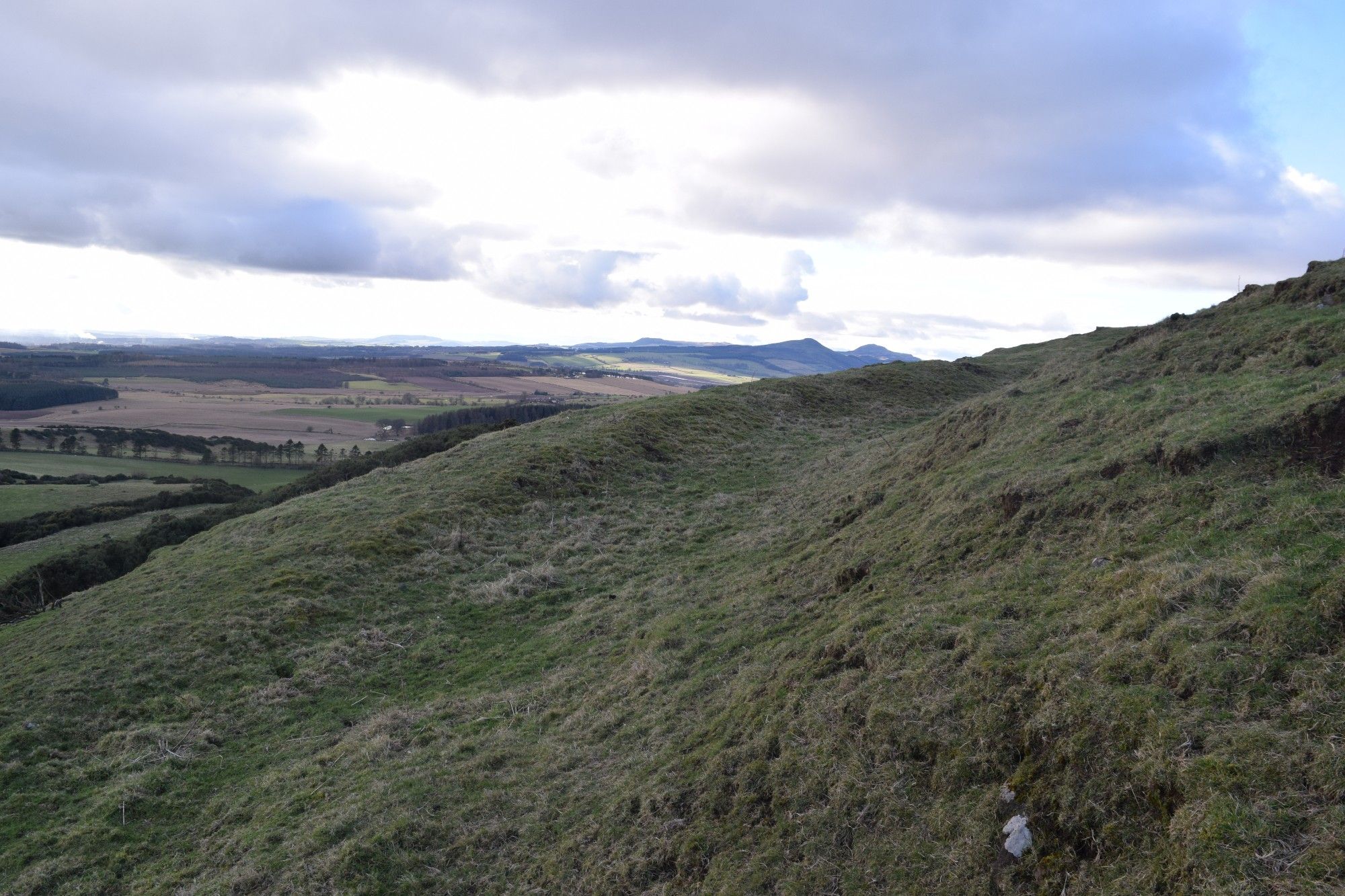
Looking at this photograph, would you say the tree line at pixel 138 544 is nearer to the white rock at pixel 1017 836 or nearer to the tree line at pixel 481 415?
the white rock at pixel 1017 836

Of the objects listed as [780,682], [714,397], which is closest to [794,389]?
[714,397]

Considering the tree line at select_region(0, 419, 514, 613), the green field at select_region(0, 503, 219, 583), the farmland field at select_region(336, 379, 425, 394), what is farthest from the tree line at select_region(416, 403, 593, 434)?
the farmland field at select_region(336, 379, 425, 394)

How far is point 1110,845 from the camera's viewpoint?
604cm

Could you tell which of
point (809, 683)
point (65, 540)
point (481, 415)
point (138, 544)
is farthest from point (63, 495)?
point (809, 683)

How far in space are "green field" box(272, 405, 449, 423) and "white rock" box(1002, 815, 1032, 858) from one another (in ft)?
406

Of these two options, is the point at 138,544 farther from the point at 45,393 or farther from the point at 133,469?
the point at 45,393

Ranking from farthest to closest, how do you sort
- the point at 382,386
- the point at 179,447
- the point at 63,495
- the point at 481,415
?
1. the point at 382,386
2. the point at 481,415
3. the point at 179,447
4. the point at 63,495

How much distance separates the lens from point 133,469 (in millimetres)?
81562

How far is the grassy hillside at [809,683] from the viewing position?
6527mm

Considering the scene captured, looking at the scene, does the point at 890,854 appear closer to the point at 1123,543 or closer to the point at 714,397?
the point at 1123,543

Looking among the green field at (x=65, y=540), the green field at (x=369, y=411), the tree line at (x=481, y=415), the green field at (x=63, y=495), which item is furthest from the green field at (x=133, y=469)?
the green field at (x=369, y=411)

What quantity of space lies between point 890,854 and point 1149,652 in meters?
3.51

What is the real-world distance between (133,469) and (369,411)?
56759mm

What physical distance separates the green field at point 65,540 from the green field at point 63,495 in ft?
25.4
